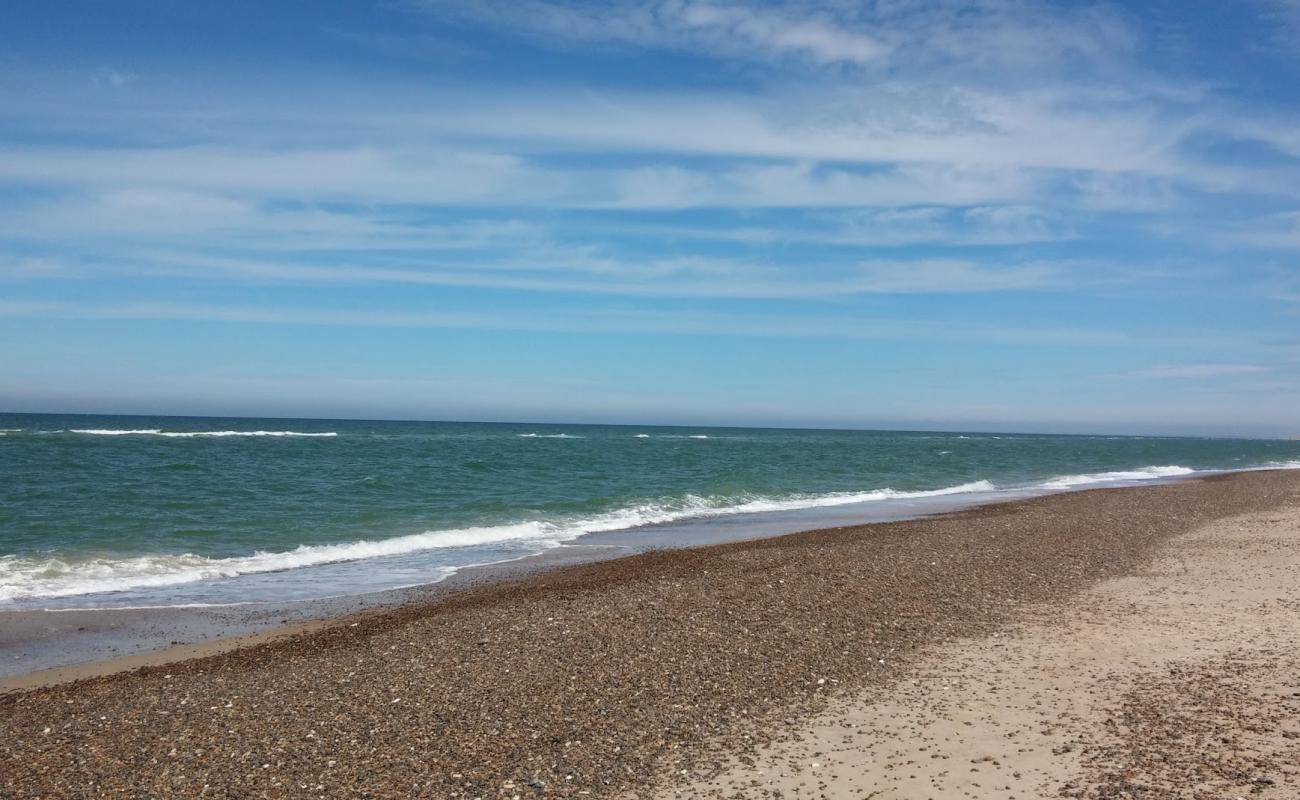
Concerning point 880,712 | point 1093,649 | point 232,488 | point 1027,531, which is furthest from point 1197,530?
point 232,488

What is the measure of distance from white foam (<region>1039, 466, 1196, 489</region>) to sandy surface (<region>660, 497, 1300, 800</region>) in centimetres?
3101

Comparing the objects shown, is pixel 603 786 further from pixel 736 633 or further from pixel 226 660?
pixel 226 660

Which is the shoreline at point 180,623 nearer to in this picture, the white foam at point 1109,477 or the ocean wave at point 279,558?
the ocean wave at point 279,558

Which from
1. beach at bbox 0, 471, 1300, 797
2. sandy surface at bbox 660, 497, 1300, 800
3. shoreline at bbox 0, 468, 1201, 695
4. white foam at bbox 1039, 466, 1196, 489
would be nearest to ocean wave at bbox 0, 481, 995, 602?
shoreline at bbox 0, 468, 1201, 695

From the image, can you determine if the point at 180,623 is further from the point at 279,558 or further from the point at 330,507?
the point at 330,507

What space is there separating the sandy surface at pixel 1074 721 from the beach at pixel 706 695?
3 cm

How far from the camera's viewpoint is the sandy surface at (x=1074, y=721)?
5855 millimetres

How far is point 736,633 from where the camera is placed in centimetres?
969

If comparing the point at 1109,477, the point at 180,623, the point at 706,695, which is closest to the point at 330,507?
the point at 180,623

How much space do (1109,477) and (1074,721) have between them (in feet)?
146

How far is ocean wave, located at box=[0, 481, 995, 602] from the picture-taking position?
14.6m

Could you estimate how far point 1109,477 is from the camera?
4659 cm

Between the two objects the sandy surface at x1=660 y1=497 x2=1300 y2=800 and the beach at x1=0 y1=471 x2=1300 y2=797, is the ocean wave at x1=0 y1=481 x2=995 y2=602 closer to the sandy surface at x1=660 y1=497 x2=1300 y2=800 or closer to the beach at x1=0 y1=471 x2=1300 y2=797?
the beach at x1=0 y1=471 x2=1300 y2=797

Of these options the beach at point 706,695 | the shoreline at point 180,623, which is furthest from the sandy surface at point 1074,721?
the shoreline at point 180,623
